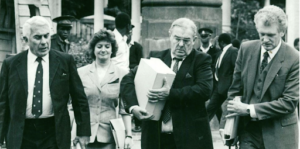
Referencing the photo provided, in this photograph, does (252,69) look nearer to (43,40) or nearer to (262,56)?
(262,56)

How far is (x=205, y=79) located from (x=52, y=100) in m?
1.38

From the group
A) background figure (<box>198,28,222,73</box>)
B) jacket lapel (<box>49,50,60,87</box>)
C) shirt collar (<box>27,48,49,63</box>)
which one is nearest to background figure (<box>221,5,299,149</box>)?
jacket lapel (<box>49,50,60,87</box>)

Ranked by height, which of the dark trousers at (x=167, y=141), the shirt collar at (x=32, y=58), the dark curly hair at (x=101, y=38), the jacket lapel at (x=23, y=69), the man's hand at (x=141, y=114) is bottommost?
the dark trousers at (x=167, y=141)

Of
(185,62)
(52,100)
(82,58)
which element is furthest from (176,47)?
(82,58)

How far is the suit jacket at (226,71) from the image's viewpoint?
37.0ft

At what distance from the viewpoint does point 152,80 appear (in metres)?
5.98

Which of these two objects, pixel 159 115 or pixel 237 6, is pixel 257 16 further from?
pixel 237 6

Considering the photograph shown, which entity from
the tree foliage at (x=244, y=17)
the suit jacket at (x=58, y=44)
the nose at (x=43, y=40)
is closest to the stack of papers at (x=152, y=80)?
the nose at (x=43, y=40)

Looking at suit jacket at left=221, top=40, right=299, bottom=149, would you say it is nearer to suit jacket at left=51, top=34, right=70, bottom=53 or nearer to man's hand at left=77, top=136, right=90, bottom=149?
man's hand at left=77, top=136, right=90, bottom=149

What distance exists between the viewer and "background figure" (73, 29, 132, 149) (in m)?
7.37

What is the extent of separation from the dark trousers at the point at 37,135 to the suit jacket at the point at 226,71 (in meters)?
5.48

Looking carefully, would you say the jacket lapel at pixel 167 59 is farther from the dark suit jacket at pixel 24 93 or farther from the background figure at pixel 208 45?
the background figure at pixel 208 45

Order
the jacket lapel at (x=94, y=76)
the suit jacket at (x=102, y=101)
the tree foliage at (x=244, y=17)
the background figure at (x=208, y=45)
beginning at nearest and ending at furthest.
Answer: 1. the suit jacket at (x=102, y=101)
2. the jacket lapel at (x=94, y=76)
3. the background figure at (x=208, y=45)
4. the tree foliage at (x=244, y=17)

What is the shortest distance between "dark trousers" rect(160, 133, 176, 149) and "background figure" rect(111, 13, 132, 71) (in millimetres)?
5022
